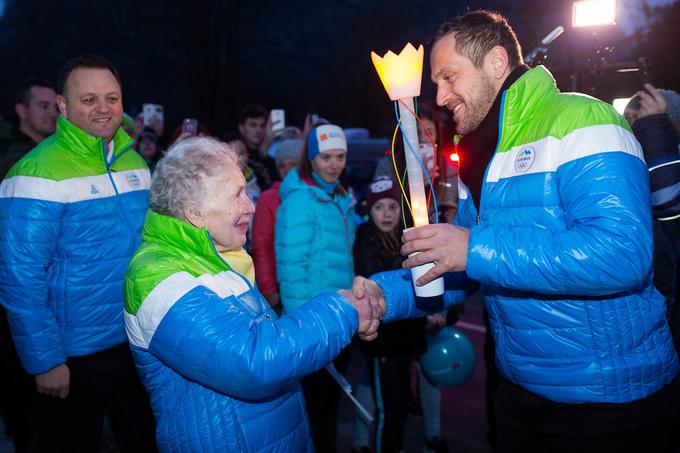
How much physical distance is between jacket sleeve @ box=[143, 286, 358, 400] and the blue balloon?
2.45m

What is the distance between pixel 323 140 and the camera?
413 centimetres

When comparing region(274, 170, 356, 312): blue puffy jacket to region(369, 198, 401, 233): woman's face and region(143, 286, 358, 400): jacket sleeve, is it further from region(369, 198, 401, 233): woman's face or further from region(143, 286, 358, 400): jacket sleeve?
region(143, 286, 358, 400): jacket sleeve

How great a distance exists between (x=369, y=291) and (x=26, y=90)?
3.67m

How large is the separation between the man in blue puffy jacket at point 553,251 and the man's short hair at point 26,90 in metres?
3.63

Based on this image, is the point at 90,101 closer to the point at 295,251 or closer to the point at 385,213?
the point at 295,251

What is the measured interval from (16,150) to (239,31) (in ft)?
51.5

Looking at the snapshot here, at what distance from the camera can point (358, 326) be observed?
201 cm

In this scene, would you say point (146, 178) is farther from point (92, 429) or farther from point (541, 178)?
point (541, 178)

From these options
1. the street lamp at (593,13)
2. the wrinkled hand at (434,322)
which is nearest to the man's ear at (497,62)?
the wrinkled hand at (434,322)

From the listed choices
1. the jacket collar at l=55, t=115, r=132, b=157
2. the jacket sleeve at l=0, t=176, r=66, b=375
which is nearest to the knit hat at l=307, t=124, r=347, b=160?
the jacket collar at l=55, t=115, r=132, b=157

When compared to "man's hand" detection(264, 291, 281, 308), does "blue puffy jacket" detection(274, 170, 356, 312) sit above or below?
above

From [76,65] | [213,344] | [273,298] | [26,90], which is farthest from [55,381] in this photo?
[26,90]

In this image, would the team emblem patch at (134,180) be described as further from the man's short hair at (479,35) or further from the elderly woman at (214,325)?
the man's short hair at (479,35)

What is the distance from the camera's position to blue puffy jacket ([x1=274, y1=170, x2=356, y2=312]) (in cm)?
378
